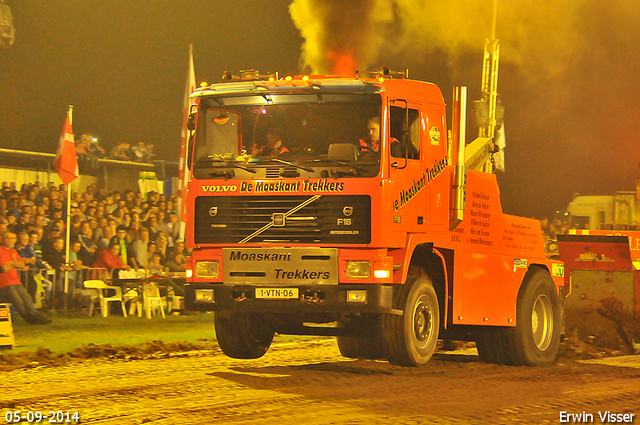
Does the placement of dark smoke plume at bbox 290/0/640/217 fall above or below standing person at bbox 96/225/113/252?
above

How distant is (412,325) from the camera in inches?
411

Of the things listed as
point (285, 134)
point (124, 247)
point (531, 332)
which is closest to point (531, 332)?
point (531, 332)

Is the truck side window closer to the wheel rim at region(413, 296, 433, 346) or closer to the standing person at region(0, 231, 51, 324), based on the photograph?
the wheel rim at region(413, 296, 433, 346)

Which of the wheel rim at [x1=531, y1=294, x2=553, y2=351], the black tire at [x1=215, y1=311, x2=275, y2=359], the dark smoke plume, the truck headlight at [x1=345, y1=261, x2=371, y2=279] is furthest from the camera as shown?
the dark smoke plume

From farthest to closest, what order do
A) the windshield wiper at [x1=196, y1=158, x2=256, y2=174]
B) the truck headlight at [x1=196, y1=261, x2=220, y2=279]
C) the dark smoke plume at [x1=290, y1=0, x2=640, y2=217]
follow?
the dark smoke plume at [x1=290, y1=0, x2=640, y2=217] < the truck headlight at [x1=196, y1=261, x2=220, y2=279] < the windshield wiper at [x1=196, y1=158, x2=256, y2=174]

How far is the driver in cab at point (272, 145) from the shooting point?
10.6 metres

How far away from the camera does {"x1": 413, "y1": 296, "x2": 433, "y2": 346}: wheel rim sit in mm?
10625

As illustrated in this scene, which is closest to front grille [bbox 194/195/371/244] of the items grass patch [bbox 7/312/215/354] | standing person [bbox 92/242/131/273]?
grass patch [bbox 7/312/215/354]

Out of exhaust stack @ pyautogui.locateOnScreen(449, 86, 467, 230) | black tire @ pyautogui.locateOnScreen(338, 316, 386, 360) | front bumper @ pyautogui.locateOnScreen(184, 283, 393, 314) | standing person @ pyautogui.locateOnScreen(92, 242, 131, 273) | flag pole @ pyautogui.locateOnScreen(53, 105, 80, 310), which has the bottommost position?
black tire @ pyautogui.locateOnScreen(338, 316, 386, 360)

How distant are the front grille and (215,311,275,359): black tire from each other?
1.18m

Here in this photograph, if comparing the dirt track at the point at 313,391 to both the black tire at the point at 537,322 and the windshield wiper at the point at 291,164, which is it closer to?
the black tire at the point at 537,322

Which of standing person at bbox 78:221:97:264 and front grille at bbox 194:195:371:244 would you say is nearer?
front grille at bbox 194:195:371:244

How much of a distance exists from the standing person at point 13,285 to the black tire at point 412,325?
22.5 feet

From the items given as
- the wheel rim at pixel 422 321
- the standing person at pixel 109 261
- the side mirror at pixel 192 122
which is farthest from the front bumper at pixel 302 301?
the standing person at pixel 109 261
